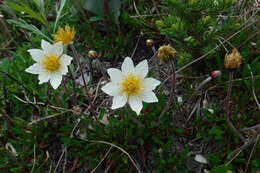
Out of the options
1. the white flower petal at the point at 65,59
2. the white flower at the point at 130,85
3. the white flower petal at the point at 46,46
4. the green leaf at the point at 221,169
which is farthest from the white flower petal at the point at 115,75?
the green leaf at the point at 221,169

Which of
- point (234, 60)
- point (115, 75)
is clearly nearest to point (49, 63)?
point (115, 75)

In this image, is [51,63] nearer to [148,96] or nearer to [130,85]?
[130,85]

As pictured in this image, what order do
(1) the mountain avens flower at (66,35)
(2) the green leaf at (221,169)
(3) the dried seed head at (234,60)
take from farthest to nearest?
(1) the mountain avens flower at (66,35), (2) the green leaf at (221,169), (3) the dried seed head at (234,60)

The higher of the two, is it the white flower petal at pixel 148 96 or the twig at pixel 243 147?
the white flower petal at pixel 148 96

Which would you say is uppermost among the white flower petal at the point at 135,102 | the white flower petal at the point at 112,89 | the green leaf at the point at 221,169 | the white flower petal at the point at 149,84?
the white flower petal at the point at 149,84

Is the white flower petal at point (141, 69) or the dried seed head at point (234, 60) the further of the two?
the white flower petal at point (141, 69)

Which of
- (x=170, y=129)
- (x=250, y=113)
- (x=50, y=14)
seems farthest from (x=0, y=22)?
(x=250, y=113)

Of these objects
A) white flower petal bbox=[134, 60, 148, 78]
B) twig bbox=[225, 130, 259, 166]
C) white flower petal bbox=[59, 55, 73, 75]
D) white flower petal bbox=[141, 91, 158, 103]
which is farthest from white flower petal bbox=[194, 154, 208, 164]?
white flower petal bbox=[59, 55, 73, 75]

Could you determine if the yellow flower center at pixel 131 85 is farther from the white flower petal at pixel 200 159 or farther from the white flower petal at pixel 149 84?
the white flower petal at pixel 200 159
